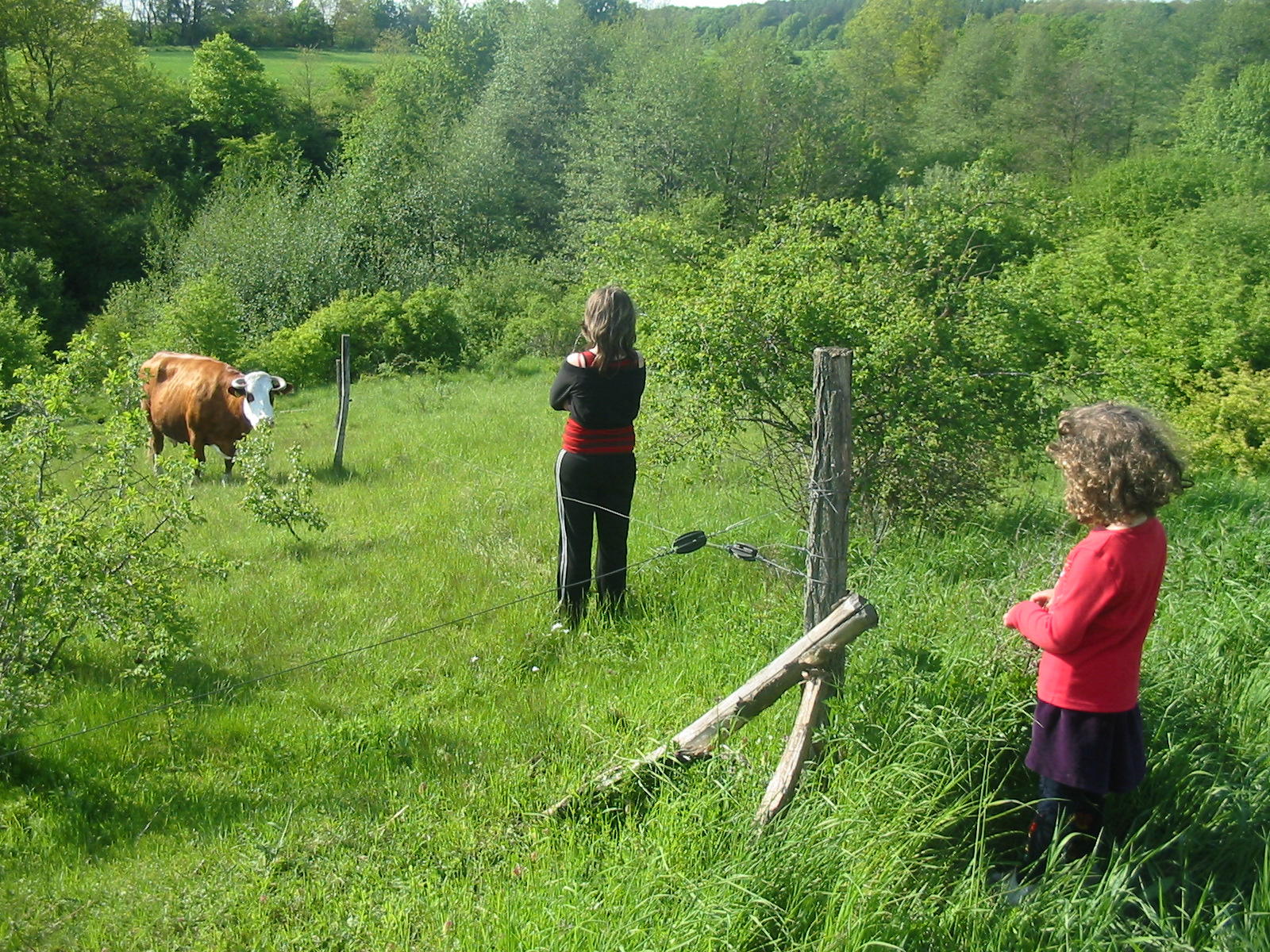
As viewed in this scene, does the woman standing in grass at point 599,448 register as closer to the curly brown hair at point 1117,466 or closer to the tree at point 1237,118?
the curly brown hair at point 1117,466

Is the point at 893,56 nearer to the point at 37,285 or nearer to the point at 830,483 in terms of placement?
the point at 37,285

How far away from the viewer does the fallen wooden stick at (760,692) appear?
3387 millimetres

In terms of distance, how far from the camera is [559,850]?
10.9 ft

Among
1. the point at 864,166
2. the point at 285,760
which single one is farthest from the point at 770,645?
the point at 864,166

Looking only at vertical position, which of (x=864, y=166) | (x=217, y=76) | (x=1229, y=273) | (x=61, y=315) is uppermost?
(x=217, y=76)

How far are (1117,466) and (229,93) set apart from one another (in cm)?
5308

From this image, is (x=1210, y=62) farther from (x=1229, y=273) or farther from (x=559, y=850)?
(x=559, y=850)

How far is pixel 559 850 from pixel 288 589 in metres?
3.93

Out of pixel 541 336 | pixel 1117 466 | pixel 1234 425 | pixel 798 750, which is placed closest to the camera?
pixel 1117 466

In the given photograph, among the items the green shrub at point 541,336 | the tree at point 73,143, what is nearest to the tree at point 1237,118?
the green shrub at point 541,336

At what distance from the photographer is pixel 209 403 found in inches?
446

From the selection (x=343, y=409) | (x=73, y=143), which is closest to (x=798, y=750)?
(x=343, y=409)

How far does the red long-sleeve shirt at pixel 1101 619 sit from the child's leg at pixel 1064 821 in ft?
1.13

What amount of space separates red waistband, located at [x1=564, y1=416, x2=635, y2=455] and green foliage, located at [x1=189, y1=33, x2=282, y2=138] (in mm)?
48275
